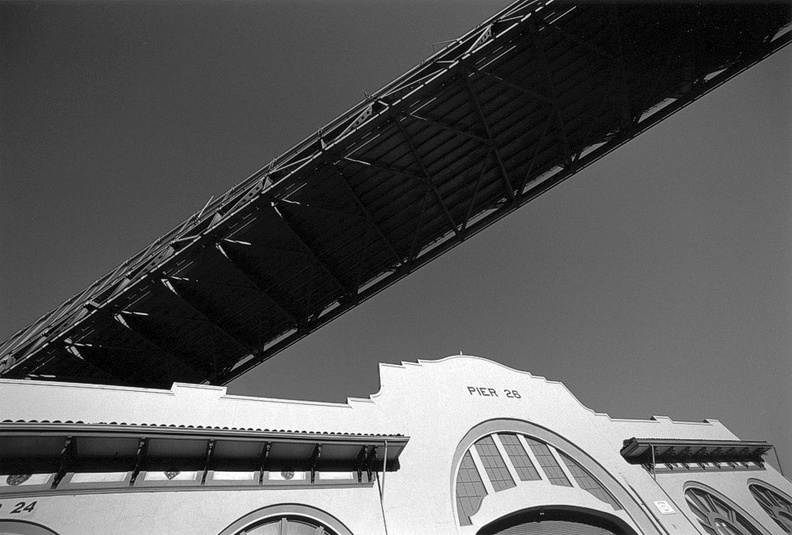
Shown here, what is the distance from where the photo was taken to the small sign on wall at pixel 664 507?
52.7ft

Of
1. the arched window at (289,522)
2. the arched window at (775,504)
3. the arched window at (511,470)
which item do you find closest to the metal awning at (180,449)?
the arched window at (289,522)

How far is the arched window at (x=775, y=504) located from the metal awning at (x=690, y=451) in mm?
1398

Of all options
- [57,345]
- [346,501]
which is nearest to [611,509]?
[346,501]

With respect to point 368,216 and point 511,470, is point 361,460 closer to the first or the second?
point 511,470

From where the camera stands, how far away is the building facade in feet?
30.7

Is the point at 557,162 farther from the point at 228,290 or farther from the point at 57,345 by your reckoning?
the point at 57,345

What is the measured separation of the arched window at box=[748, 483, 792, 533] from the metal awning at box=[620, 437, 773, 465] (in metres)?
1.40

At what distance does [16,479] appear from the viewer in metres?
9.02

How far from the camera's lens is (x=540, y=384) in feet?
65.5

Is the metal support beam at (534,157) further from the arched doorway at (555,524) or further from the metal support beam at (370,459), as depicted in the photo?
the arched doorway at (555,524)

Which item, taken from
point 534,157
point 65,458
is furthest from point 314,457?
point 534,157

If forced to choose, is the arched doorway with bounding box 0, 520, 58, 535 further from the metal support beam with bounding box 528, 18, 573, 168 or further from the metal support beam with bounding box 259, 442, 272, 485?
the metal support beam with bounding box 528, 18, 573, 168

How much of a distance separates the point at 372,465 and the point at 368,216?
7.48m

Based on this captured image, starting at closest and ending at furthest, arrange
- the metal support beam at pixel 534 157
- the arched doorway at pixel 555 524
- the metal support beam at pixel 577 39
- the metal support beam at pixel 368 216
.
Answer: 1. the metal support beam at pixel 577 39
2. the metal support beam at pixel 368 216
3. the metal support beam at pixel 534 157
4. the arched doorway at pixel 555 524
